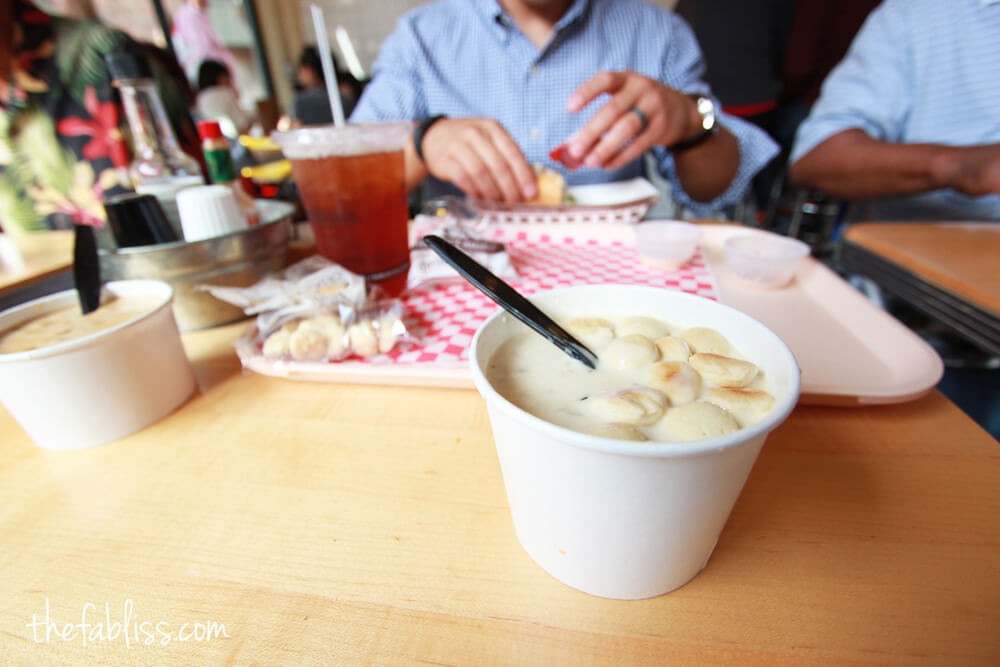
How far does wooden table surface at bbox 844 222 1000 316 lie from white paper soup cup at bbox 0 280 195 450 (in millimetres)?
1328

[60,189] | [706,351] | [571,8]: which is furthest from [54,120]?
[706,351]

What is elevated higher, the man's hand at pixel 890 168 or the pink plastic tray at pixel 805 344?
the man's hand at pixel 890 168

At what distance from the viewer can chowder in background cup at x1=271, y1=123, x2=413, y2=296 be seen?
2.77 ft

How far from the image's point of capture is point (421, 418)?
24.7 inches

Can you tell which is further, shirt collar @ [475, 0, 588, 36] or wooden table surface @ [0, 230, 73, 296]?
shirt collar @ [475, 0, 588, 36]

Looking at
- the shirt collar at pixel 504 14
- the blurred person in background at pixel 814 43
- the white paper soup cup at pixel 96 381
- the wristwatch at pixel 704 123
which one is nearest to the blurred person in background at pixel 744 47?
the blurred person in background at pixel 814 43

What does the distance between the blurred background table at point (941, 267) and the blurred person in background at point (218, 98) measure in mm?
4262

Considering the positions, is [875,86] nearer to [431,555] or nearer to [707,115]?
[707,115]

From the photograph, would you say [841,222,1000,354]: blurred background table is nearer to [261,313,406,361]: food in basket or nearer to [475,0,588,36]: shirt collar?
[261,313,406,361]: food in basket

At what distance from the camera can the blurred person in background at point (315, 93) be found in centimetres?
349

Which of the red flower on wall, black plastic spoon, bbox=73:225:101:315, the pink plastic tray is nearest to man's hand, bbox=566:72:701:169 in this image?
the pink plastic tray

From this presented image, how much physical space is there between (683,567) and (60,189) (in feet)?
8.33

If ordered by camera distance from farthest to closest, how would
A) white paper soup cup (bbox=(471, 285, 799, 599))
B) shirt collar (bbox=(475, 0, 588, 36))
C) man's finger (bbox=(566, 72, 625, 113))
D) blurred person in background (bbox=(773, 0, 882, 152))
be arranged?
blurred person in background (bbox=(773, 0, 882, 152)) < shirt collar (bbox=(475, 0, 588, 36)) < man's finger (bbox=(566, 72, 625, 113)) < white paper soup cup (bbox=(471, 285, 799, 599))

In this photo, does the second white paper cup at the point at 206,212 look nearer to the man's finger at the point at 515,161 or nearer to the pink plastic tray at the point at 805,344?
the pink plastic tray at the point at 805,344
